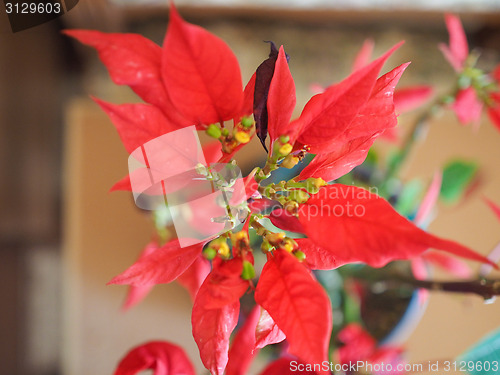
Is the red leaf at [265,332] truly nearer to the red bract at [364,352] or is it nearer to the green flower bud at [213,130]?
the green flower bud at [213,130]

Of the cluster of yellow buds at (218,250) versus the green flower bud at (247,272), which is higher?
the cluster of yellow buds at (218,250)

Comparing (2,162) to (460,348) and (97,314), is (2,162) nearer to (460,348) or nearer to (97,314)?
(97,314)

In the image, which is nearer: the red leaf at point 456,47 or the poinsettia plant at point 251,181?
the poinsettia plant at point 251,181

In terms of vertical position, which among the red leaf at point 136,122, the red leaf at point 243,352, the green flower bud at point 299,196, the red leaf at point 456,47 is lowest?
the red leaf at point 243,352

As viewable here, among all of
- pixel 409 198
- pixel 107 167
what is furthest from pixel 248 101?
pixel 107 167

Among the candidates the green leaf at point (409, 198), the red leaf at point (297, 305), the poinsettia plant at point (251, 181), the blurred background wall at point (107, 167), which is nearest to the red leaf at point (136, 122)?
the poinsettia plant at point (251, 181)

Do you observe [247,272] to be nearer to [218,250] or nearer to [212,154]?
[218,250]

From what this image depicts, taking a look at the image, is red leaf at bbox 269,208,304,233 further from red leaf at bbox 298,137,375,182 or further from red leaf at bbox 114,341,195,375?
red leaf at bbox 114,341,195,375

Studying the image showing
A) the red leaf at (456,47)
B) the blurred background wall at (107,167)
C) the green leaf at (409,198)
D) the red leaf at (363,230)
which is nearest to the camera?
the red leaf at (363,230)
